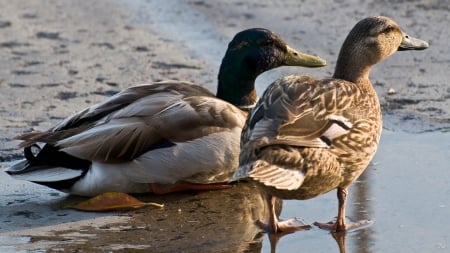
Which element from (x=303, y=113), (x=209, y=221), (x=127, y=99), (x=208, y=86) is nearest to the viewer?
(x=303, y=113)

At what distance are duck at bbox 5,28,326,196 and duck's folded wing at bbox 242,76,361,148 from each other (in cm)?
74

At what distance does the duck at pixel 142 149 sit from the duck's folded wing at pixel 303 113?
0.74 m

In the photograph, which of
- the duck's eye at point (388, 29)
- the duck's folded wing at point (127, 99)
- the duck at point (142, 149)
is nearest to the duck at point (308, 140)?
the duck's eye at point (388, 29)

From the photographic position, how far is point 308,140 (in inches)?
219

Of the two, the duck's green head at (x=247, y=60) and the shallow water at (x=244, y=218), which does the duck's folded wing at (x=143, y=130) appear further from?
the duck's green head at (x=247, y=60)

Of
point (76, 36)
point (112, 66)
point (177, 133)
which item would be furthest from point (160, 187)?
point (76, 36)

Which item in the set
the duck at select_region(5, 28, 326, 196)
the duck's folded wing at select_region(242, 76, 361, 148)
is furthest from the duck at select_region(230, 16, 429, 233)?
the duck at select_region(5, 28, 326, 196)

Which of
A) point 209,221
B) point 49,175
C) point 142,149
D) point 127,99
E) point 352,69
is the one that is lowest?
point 209,221

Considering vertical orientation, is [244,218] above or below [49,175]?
below

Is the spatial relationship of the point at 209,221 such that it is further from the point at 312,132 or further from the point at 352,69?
the point at 352,69

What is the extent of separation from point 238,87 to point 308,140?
1.76 m

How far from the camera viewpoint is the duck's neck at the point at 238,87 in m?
7.25

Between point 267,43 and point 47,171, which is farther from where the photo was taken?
point 267,43

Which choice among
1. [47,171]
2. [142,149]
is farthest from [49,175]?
[142,149]
